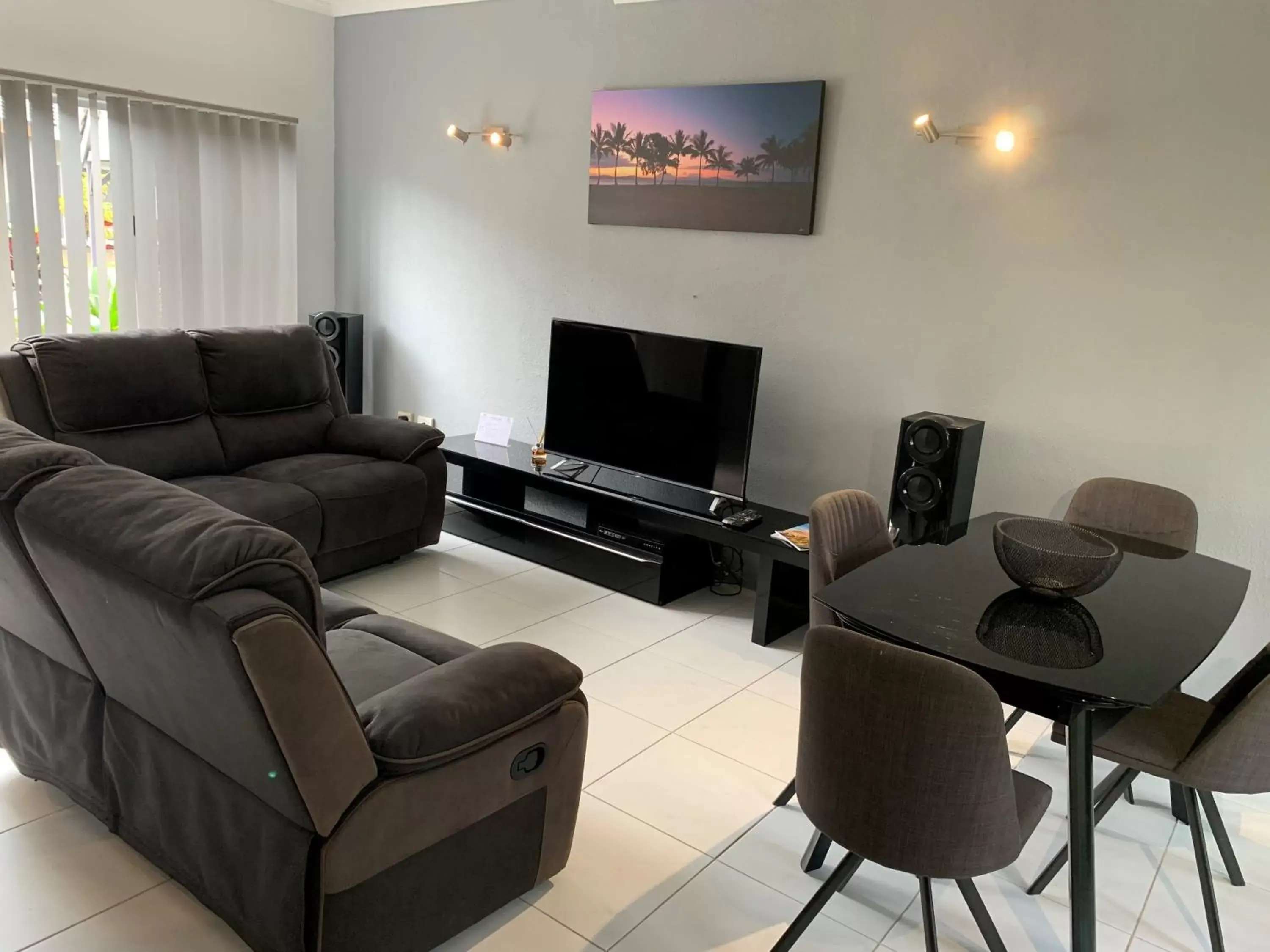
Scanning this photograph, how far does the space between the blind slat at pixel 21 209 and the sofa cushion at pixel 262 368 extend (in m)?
0.97

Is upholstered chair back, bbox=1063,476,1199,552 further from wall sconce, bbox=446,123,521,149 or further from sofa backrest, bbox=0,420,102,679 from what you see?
wall sconce, bbox=446,123,521,149

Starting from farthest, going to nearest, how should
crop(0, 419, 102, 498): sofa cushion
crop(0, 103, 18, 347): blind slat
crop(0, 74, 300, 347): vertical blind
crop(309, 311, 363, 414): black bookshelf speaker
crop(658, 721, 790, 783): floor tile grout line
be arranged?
crop(309, 311, 363, 414): black bookshelf speaker → crop(0, 74, 300, 347): vertical blind → crop(0, 103, 18, 347): blind slat → crop(658, 721, 790, 783): floor tile grout line → crop(0, 419, 102, 498): sofa cushion

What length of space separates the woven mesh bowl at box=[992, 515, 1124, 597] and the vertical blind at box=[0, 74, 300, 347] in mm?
4319

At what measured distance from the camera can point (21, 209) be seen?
4430 millimetres

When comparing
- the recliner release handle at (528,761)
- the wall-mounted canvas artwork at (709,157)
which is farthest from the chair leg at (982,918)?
the wall-mounted canvas artwork at (709,157)

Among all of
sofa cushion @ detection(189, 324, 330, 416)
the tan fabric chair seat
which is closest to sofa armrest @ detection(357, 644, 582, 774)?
the tan fabric chair seat

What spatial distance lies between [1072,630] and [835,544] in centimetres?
64

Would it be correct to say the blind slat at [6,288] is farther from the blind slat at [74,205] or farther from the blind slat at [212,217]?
the blind slat at [212,217]

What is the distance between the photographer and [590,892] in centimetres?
229

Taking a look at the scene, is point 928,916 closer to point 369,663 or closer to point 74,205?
point 369,663

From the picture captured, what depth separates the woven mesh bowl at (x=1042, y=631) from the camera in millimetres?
1983

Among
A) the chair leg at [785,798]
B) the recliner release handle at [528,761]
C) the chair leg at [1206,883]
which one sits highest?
the recliner release handle at [528,761]

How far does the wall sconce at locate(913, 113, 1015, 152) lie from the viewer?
3.43m

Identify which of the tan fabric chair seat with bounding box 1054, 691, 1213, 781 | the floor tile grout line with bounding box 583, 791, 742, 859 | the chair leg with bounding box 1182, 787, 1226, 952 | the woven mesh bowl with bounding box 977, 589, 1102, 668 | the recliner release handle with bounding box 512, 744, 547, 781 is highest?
the woven mesh bowl with bounding box 977, 589, 1102, 668
